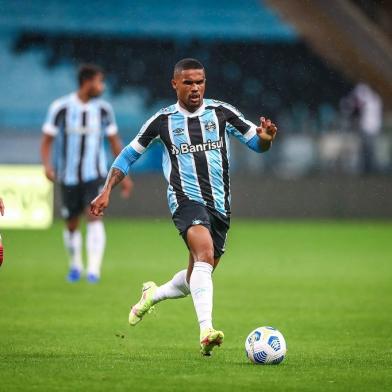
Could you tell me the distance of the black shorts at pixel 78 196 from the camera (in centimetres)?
1379

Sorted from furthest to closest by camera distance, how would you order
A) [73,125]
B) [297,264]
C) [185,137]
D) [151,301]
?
[297,264] → [73,125] → [151,301] → [185,137]

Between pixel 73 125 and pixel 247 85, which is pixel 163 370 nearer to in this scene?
pixel 73 125

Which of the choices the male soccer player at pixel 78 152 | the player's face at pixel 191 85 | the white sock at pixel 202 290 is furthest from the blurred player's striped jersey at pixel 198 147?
the male soccer player at pixel 78 152

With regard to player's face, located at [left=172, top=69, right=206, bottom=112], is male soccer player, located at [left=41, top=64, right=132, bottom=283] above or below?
above

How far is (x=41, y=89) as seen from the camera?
1160 inches

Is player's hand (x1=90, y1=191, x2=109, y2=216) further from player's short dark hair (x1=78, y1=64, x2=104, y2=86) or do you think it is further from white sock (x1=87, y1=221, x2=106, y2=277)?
player's short dark hair (x1=78, y1=64, x2=104, y2=86)

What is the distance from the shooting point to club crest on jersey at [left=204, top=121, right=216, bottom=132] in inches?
322

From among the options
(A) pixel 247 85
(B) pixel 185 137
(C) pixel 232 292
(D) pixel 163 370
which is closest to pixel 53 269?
(C) pixel 232 292

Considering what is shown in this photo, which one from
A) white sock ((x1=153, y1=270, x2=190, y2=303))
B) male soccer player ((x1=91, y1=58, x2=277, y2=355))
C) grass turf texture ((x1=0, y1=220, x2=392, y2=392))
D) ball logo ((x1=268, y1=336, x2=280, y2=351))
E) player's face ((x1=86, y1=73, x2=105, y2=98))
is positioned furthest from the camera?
player's face ((x1=86, y1=73, x2=105, y2=98))

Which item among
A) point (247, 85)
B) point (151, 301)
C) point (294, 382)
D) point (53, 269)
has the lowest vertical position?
point (294, 382)

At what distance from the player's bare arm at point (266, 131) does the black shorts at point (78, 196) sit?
596 centimetres

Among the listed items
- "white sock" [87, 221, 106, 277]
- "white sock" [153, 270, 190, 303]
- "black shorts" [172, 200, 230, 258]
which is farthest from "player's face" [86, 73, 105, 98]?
"black shorts" [172, 200, 230, 258]

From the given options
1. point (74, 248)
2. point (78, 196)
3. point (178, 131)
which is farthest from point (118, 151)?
point (178, 131)

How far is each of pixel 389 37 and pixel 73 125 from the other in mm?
16318
